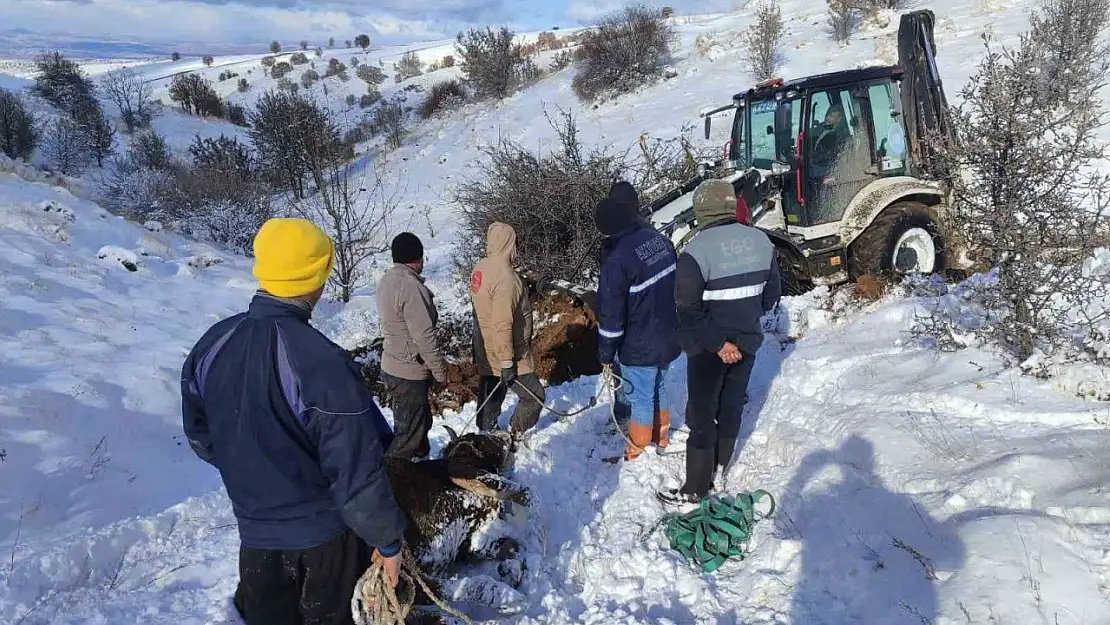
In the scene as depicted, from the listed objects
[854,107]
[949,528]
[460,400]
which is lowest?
[460,400]

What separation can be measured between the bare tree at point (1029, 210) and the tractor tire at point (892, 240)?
2.09m

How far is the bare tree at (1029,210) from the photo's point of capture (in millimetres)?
3834

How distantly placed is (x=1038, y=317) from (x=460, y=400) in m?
5.07

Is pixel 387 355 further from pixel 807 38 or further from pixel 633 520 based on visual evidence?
pixel 807 38

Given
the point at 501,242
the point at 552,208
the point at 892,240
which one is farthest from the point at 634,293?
the point at 552,208

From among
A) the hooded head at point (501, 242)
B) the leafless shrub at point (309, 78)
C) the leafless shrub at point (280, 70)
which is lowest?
the hooded head at point (501, 242)

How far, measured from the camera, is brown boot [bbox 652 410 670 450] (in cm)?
436

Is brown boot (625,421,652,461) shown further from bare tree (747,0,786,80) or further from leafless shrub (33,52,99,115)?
leafless shrub (33,52,99,115)

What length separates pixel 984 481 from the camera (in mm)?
2840

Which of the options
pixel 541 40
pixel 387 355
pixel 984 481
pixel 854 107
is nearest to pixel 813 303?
pixel 854 107

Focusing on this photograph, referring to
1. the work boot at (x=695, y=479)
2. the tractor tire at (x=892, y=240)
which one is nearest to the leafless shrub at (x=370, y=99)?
the tractor tire at (x=892, y=240)

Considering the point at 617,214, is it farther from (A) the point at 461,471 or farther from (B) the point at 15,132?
(B) the point at 15,132

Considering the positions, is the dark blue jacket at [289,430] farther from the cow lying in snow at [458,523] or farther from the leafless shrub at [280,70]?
the leafless shrub at [280,70]

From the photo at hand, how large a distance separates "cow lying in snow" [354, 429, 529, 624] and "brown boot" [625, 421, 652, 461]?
3.20 feet
